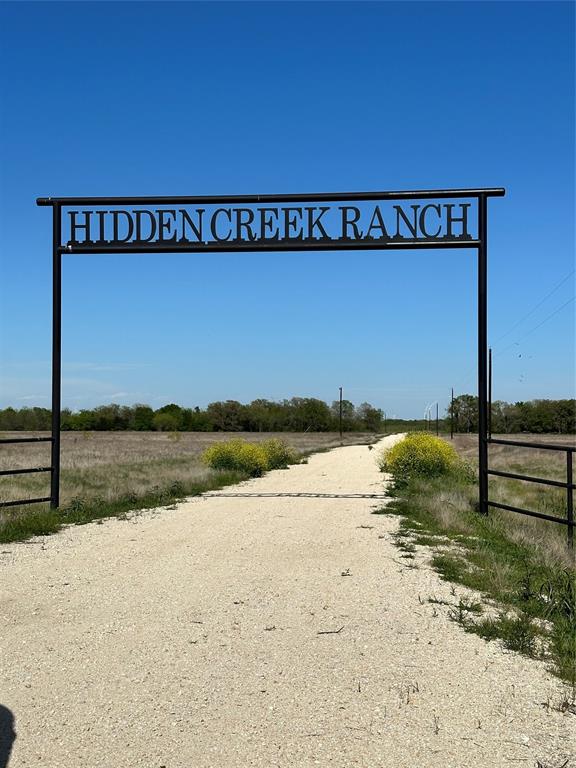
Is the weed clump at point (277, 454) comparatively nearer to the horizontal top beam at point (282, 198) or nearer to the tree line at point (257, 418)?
the horizontal top beam at point (282, 198)

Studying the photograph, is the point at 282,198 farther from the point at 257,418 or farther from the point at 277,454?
the point at 257,418

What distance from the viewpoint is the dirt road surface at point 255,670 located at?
3.68 metres

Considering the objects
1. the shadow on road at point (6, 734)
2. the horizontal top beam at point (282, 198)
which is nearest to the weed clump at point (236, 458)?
the horizontal top beam at point (282, 198)

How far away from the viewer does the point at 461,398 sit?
127 metres

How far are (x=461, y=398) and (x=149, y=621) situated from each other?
4930 inches

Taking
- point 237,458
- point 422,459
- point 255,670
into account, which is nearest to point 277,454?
point 237,458

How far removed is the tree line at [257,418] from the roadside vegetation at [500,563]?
323ft

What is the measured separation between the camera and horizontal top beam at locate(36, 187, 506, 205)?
12531 millimetres

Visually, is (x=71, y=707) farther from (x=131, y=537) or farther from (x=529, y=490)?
(x=529, y=490)

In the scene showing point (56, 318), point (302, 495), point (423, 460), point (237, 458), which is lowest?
point (302, 495)

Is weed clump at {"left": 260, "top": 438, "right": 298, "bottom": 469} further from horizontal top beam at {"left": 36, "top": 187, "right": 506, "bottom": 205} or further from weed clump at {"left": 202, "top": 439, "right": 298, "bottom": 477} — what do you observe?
horizontal top beam at {"left": 36, "top": 187, "right": 506, "bottom": 205}

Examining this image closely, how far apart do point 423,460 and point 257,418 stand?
10200cm

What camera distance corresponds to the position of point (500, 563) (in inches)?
310

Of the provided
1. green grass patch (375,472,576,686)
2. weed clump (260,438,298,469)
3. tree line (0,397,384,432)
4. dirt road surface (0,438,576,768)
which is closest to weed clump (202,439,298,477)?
weed clump (260,438,298,469)
